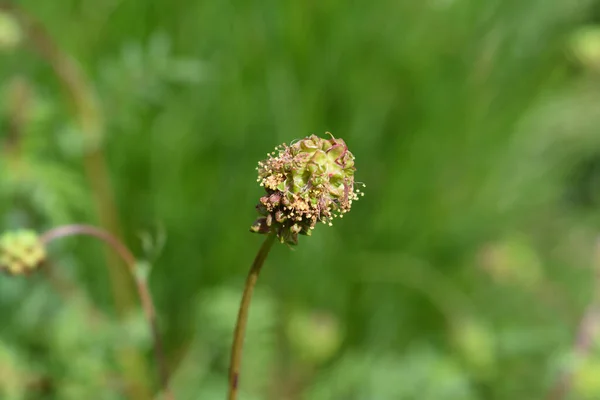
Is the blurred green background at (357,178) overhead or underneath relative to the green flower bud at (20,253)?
overhead

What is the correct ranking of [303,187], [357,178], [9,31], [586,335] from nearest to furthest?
1. [303,187]
2. [9,31]
3. [586,335]
4. [357,178]

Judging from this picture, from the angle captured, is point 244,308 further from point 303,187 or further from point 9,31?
point 9,31

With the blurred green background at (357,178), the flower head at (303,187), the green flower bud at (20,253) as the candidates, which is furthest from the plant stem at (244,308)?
the blurred green background at (357,178)

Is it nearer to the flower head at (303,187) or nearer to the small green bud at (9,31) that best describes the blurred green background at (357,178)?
the small green bud at (9,31)

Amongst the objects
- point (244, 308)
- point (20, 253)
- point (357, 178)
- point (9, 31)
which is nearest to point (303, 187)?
point (244, 308)

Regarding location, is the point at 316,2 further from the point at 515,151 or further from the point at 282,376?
the point at 282,376

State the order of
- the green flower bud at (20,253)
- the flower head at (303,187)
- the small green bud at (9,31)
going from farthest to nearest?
1. the small green bud at (9,31)
2. the green flower bud at (20,253)
3. the flower head at (303,187)

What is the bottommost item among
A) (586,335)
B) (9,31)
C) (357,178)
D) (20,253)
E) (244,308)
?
(244,308)
